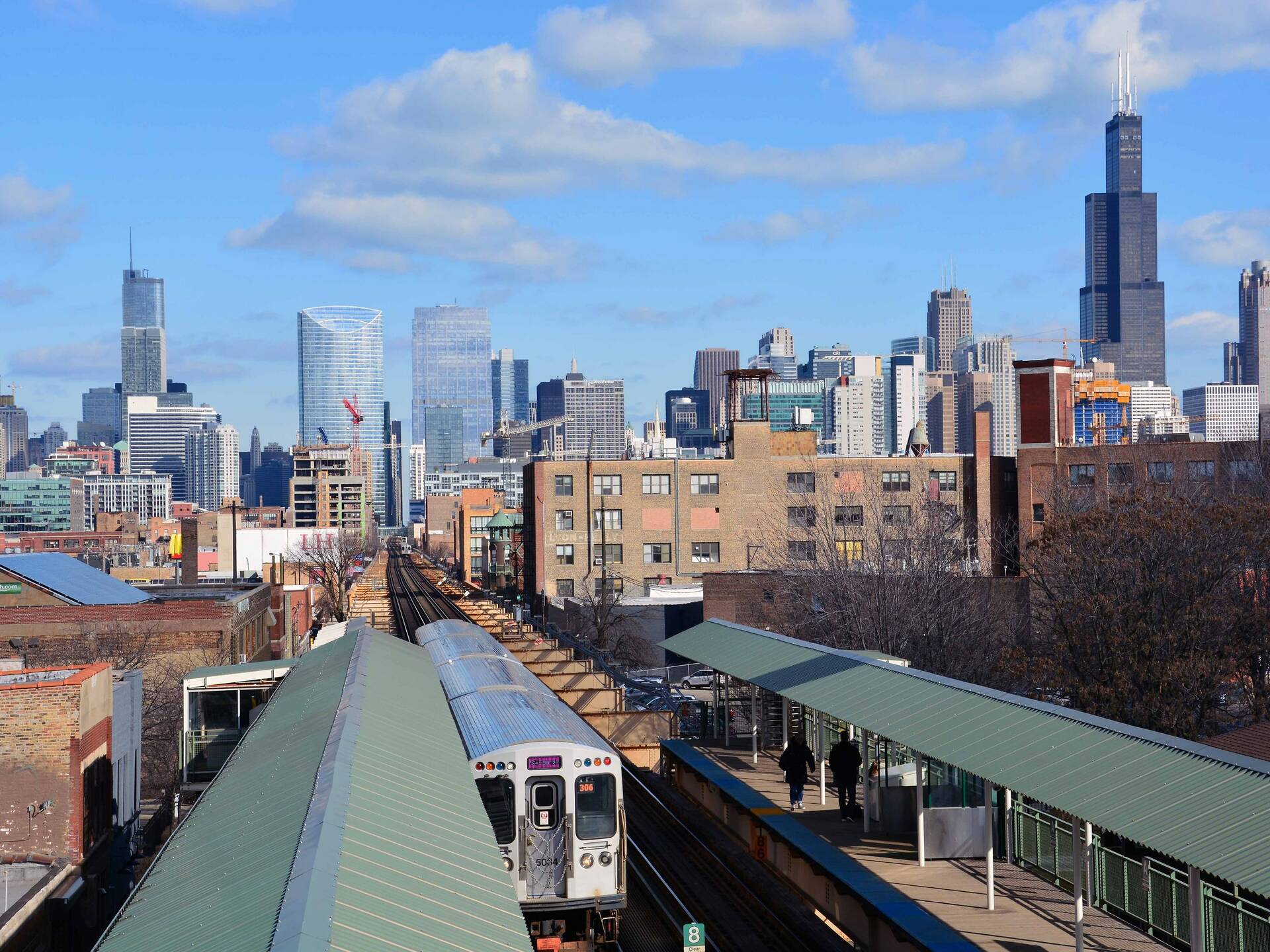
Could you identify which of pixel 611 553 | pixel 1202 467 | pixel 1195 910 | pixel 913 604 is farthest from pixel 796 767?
pixel 611 553

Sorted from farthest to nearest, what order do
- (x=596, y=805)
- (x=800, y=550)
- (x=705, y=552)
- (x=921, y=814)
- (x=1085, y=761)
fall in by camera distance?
(x=705, y=552) < (x=800, y=550) < (x=921, y=814) < (x=596, y=805) < (x=1085, y=761)

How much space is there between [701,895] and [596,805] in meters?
5.99

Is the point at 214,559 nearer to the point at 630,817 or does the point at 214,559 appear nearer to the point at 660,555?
the point at 660,555

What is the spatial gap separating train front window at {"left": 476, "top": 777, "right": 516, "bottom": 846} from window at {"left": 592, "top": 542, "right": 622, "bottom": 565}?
65.5 metres

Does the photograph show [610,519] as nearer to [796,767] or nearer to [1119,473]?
[1119,473]

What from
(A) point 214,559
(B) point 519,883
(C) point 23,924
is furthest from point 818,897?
(A) point 214,559

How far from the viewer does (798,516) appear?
267 ft

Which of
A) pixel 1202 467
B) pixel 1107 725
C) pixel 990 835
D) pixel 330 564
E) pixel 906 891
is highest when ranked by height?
pixel 1202 467

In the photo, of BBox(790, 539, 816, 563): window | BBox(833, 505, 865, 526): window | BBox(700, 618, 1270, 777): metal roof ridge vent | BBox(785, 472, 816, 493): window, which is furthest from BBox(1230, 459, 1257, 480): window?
BBox(700, 618, 1270, 777): metal roof ridge vent

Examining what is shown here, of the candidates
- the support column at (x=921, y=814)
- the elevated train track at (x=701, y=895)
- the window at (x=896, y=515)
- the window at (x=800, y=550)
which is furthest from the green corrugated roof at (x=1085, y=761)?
the window at (x=800, y=550)

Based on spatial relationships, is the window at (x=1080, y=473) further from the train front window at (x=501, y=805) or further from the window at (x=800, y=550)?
the train front window at (x=501, y=805)

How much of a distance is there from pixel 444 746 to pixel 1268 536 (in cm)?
3236

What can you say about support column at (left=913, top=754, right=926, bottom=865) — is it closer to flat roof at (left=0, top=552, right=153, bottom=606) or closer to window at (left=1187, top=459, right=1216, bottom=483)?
flat roof at (left=0, top=552, right=153, bottom=606)

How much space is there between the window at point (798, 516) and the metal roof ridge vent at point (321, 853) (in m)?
60.5
